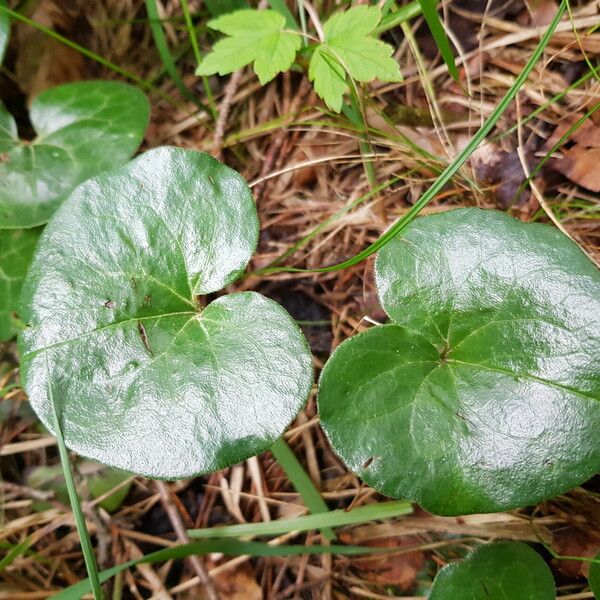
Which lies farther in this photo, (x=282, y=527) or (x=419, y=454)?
(x=282, y=527)

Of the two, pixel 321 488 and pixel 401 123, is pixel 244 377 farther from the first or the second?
pixel 401 123

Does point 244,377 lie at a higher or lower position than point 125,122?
lower

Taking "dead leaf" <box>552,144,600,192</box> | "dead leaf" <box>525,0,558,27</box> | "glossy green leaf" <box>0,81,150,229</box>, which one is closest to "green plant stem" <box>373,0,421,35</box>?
"dead leaf" <box>525,0,558,27</box>

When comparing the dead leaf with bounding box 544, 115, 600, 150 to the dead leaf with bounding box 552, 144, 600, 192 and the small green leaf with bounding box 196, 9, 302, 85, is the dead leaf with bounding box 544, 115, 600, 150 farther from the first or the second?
the small green leaf with bounding box 196, 9, 302, 85

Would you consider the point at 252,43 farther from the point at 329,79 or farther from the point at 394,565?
the point at 394,565

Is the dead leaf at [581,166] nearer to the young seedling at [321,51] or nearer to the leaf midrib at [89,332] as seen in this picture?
the young seedling at [321,51]

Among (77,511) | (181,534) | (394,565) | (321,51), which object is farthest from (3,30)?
(394,565)

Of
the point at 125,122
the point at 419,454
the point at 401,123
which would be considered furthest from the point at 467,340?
the point at 125,122
